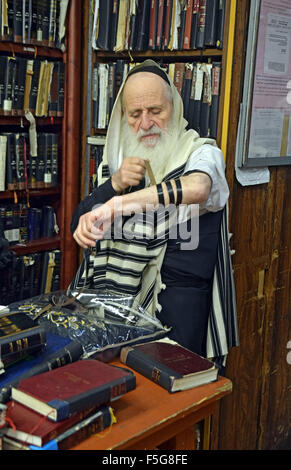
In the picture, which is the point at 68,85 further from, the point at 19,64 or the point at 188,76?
the point at 188,76

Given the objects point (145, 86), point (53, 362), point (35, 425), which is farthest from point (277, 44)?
point (35, 425)

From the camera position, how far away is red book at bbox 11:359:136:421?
3.66 ft

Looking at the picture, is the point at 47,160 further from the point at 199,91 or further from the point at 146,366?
the point at 146,366

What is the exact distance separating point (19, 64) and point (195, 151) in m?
1.40

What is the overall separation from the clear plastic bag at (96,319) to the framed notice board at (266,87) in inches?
38.9

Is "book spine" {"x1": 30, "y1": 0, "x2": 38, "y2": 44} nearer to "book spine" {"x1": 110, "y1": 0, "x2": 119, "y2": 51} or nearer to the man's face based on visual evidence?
"book spine" {"x1": 110, "y1": 0, "x2": 119, "y2": 51}

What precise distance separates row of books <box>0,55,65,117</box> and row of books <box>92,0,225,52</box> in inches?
13.3

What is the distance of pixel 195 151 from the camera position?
2.00 meters

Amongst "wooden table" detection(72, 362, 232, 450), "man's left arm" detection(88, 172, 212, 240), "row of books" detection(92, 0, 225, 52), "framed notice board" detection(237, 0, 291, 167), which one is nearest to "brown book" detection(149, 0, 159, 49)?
"row of books" detection(92, 0, 225, 52)

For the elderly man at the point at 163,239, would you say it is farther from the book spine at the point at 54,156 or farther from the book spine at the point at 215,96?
the book spine at the point at 54,156

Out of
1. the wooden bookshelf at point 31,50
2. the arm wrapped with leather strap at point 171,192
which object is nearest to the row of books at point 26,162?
the wooden bookshelf at point 31,50

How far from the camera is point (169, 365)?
4.60ft

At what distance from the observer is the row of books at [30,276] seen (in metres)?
3.09

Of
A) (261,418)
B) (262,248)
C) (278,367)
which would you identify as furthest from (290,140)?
(261,418)
